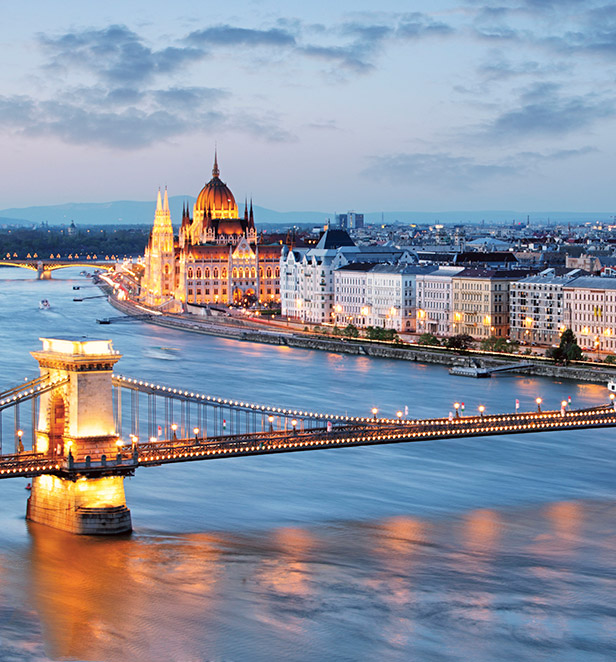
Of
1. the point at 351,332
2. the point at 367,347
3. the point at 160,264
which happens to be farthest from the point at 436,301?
the point at 160,264

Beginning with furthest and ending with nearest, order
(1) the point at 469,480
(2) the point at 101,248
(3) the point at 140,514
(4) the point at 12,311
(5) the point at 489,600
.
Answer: (2) the point at 101,248 < (4) the point at 12,311 < (1) the point at 469,480 < (3) the point at 140,514 < (5) the point at 489,600

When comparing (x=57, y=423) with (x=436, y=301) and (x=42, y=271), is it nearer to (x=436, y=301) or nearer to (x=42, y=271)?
(x=436, y=301)

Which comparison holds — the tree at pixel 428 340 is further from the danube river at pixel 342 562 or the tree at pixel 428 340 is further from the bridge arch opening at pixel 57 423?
the bridge arch opening at pixel 57 423

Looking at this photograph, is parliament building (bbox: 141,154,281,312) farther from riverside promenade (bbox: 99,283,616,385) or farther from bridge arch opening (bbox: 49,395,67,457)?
bridge arch opening (bbox: 49,395,67,457)

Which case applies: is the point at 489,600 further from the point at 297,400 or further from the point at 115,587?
the point at 297,400

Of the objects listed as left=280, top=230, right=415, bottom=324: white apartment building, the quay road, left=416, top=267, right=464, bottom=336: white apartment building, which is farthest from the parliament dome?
the quay road

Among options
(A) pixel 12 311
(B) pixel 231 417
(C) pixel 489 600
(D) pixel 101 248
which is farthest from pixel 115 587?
(D) pixel 101 248
